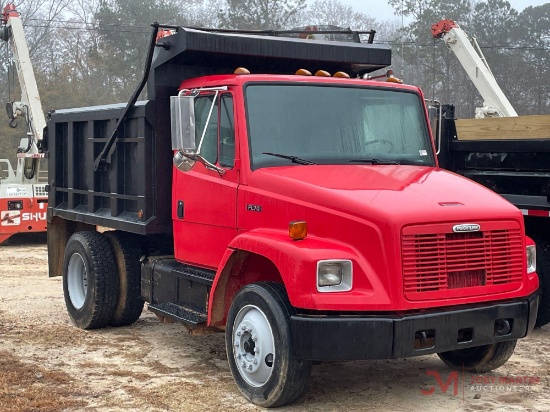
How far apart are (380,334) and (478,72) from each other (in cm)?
1227

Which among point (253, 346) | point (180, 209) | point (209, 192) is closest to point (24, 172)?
point (180, 209)

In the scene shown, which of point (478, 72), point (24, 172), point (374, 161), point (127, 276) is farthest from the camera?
point (24, 172)

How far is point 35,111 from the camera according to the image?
18984 millimetres

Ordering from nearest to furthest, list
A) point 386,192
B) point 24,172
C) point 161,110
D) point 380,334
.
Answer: point 380,334 → point 386,192 → point 161,110 → point 24,172

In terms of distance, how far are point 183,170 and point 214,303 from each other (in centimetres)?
105

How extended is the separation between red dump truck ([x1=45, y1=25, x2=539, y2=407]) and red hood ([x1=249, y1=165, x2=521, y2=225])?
1 centimetres

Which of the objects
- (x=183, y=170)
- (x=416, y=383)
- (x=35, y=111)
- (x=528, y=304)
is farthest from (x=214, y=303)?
(x=35, y=111)

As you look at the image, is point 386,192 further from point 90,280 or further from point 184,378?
point 90,280

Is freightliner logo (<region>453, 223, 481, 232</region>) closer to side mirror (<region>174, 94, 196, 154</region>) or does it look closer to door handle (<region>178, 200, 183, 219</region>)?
side mirror (<region>174, 94, 196, 154</region>)

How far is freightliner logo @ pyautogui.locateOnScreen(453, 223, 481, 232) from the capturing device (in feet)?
17.8

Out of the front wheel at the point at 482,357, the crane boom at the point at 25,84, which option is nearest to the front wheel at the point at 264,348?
the front wheel at the point at 482,357

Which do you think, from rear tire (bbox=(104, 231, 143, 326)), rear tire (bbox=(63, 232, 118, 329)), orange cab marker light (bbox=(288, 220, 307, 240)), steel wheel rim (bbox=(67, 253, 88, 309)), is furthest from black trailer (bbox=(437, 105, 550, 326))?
steel wheel rim (bbox=(67, 253, 88, 309))

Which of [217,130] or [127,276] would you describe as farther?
[127,276]

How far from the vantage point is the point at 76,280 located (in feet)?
29.0
